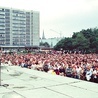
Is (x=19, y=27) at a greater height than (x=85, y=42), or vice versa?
(x=19, y=27)

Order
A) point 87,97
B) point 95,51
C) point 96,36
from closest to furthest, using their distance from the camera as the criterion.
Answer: point 87,97, point 95,51, point 96,36

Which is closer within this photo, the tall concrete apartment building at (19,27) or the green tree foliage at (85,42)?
the green tree foliage at (85,42)

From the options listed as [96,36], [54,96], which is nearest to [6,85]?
[54,96]

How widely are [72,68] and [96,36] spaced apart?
76483mm

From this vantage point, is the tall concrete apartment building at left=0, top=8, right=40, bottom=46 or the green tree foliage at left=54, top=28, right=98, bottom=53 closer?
the green tree foliage at left=54, top=28, right=98, bottom=53

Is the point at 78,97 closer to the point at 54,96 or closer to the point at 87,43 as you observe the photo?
the point at 54,96

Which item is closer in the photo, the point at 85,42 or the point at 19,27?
the point at 85,42

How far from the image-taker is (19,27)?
163 m

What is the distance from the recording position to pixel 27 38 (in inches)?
6673

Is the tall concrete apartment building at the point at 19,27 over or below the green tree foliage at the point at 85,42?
over

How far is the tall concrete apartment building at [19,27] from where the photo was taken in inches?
6083

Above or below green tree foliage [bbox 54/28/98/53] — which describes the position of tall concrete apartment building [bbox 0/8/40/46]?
above

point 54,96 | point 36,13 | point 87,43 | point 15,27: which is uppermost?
point 36,13

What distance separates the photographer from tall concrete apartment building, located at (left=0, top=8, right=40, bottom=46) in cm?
15450
